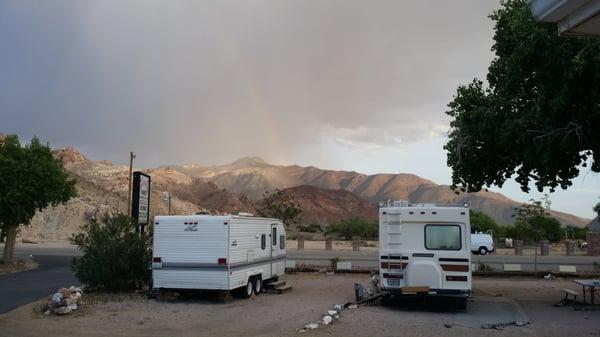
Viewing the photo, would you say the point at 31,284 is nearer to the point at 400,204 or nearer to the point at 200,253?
the point at 200,253

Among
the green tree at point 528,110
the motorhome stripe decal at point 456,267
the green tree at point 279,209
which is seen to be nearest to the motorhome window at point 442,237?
the motorhome stripe decal at point 456,267

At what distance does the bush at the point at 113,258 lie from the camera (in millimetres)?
17922

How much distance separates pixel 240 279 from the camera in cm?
1680

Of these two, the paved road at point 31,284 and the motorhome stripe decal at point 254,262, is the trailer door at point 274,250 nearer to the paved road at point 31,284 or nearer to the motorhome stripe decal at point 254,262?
the motorhome stripe decal at point 254,262

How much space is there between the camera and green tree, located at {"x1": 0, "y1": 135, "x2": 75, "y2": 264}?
2828cm

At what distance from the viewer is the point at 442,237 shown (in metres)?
15.5

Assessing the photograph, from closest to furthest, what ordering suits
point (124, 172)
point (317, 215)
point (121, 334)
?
1. point (121, 334)
2. point (124, 172)
3. point (317, 215)

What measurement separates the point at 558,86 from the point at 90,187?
88632 mm

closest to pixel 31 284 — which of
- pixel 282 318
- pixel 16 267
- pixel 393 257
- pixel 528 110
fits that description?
pixel 16 267

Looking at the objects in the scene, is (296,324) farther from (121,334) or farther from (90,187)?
(90,187)

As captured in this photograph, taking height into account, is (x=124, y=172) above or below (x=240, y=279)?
above

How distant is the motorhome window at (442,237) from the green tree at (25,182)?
2085 centimetres

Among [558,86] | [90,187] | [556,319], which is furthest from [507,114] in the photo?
[90,187]

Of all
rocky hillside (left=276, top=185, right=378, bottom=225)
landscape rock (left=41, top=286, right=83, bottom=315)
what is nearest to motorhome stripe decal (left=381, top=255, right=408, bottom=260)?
landscape rock (left=41, top=286, right=83, bottom=315)
